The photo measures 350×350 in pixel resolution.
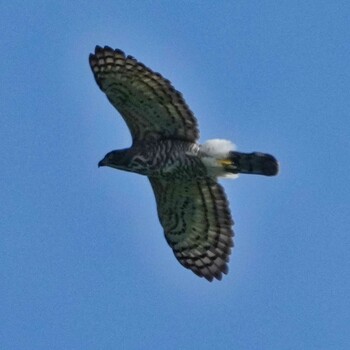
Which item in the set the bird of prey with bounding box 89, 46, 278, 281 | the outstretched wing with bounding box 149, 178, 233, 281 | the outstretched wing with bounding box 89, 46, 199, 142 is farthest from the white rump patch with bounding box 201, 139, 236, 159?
the outstretched wing with bounding box 149, 178, 233, 281

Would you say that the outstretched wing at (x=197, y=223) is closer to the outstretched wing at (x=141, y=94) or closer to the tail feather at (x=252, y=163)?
the tail feather at (x=252, y=163)

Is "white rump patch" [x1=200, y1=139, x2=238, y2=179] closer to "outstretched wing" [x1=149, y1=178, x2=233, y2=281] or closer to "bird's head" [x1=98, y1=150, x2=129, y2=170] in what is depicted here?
"outstretched wing" [x1=149, y1=178, x2=233, y2=281]

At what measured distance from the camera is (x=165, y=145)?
68.2 feet

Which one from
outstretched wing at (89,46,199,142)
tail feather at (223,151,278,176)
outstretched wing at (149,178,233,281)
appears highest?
outstretched wing at (89,46,199,142)

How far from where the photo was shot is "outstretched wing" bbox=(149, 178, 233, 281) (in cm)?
2145

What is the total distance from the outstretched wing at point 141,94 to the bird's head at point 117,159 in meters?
0.52

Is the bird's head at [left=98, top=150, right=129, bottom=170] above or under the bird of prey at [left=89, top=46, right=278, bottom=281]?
under

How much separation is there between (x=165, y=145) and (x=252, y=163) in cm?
130

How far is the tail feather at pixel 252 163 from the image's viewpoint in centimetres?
2042

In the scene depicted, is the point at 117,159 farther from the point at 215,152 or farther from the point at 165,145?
the point at 215,152

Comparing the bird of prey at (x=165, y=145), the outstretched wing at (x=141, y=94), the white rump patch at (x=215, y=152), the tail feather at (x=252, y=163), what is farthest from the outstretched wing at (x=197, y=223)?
the outstretched wing at (x=141, y=94)

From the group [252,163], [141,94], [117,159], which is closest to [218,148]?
[252,163]

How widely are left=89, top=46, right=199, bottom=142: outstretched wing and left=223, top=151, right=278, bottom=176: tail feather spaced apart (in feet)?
2.15

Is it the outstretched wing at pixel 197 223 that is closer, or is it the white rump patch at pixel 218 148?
the white rump patch at pixel 218 148
